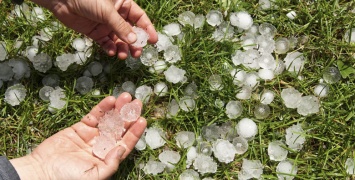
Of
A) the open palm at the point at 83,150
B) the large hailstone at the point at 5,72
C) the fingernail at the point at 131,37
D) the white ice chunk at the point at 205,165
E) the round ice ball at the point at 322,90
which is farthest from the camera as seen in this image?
the large hailstone at the point at 5,72

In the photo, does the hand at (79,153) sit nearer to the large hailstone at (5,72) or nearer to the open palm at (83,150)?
the open palm at (83,150)

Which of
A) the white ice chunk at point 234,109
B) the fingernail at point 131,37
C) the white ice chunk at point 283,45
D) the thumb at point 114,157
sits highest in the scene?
the white ice chunk at point 283,45

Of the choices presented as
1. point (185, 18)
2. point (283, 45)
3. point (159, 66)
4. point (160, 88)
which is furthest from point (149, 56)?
point (283, 45)

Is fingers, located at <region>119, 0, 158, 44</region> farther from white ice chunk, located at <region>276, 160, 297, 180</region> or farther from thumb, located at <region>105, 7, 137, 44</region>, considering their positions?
white ice chunk, located at <region>276, 160, 297, 180</region>

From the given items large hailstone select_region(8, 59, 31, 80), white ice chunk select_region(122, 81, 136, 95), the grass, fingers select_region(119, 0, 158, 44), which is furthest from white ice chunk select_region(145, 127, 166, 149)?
large hailstone select_region(8, 59, 31, 80)

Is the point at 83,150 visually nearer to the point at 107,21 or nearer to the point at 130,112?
the point at 130,112

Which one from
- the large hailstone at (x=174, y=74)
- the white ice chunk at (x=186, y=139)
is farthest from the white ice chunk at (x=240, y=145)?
the large hailstone at (x=174, y=74)
